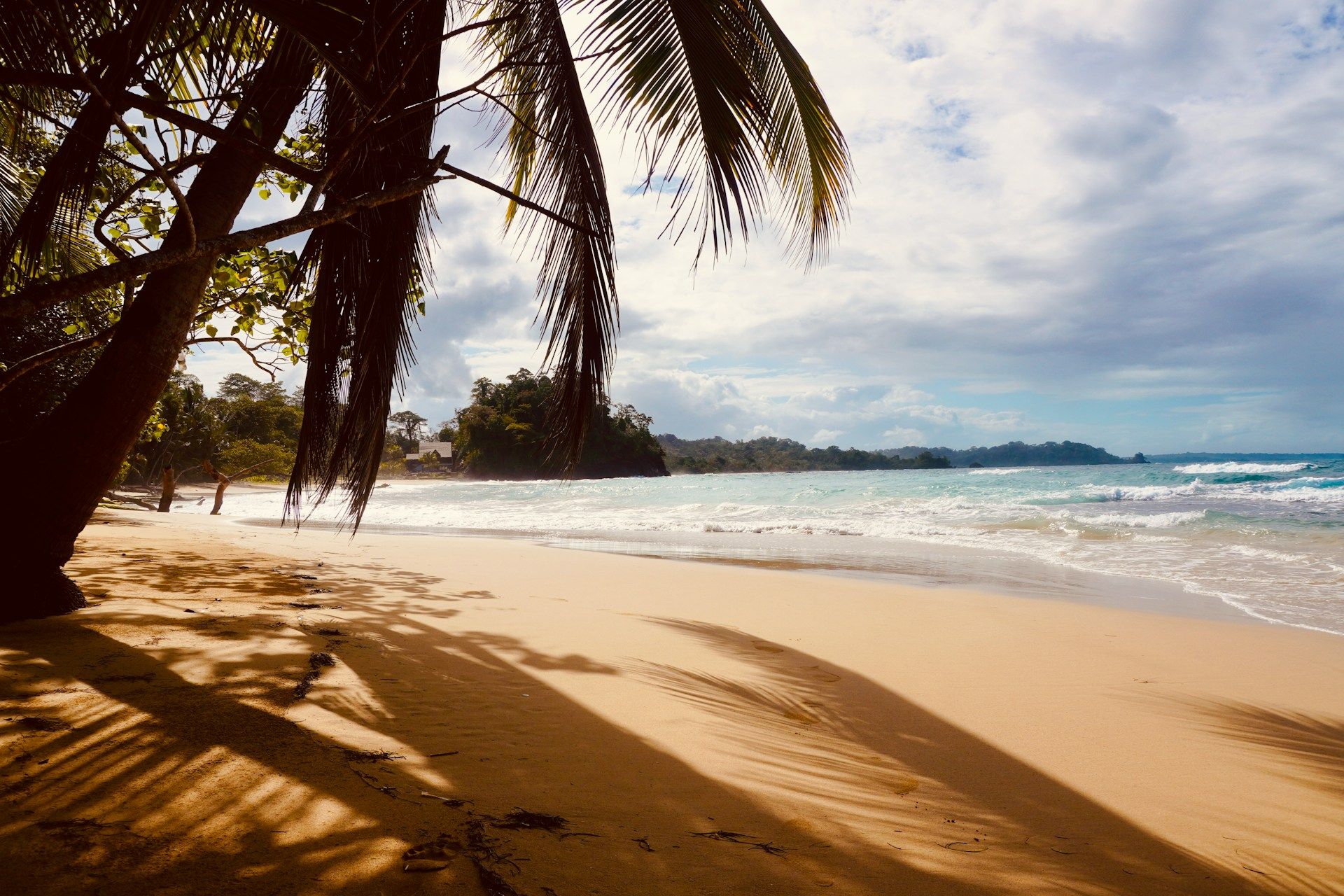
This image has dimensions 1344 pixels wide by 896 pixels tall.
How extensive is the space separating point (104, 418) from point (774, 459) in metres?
Result: 69.2

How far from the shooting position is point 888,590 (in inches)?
238

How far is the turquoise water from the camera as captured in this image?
7.31m

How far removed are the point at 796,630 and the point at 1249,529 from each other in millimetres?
10137

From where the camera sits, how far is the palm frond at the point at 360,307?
11.6 ft

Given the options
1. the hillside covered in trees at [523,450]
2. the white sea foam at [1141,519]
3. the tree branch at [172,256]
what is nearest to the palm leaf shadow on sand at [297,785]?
the tree branch at [172,256]

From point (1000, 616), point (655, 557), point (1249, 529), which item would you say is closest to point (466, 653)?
point (1000, 616)

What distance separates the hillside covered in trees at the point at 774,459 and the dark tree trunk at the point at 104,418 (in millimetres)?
64136

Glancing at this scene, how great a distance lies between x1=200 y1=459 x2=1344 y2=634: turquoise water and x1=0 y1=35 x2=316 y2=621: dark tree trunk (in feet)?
23.0

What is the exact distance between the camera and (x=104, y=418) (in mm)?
2998

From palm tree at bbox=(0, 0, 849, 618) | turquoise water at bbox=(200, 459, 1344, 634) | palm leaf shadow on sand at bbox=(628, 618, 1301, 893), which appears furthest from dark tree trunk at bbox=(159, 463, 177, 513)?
palm leaf shadow on sand at bbox=(628, 618, 1301, 893)

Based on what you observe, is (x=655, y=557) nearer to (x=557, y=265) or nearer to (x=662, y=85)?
(x=557, y=265)

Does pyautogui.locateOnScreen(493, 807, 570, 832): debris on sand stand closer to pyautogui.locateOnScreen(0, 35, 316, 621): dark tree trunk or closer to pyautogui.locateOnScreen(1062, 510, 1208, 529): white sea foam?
pyautogui.locateOnScreen(0, 35, 316, 621): dark tree trunk

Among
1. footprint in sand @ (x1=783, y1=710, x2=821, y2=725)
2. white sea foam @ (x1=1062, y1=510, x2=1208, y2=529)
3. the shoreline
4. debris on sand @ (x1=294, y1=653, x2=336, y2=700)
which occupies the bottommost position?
the shoreline

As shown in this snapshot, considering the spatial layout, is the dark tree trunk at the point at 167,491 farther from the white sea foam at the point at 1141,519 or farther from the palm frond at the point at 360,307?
the white sea foam at the point at 1141,519
